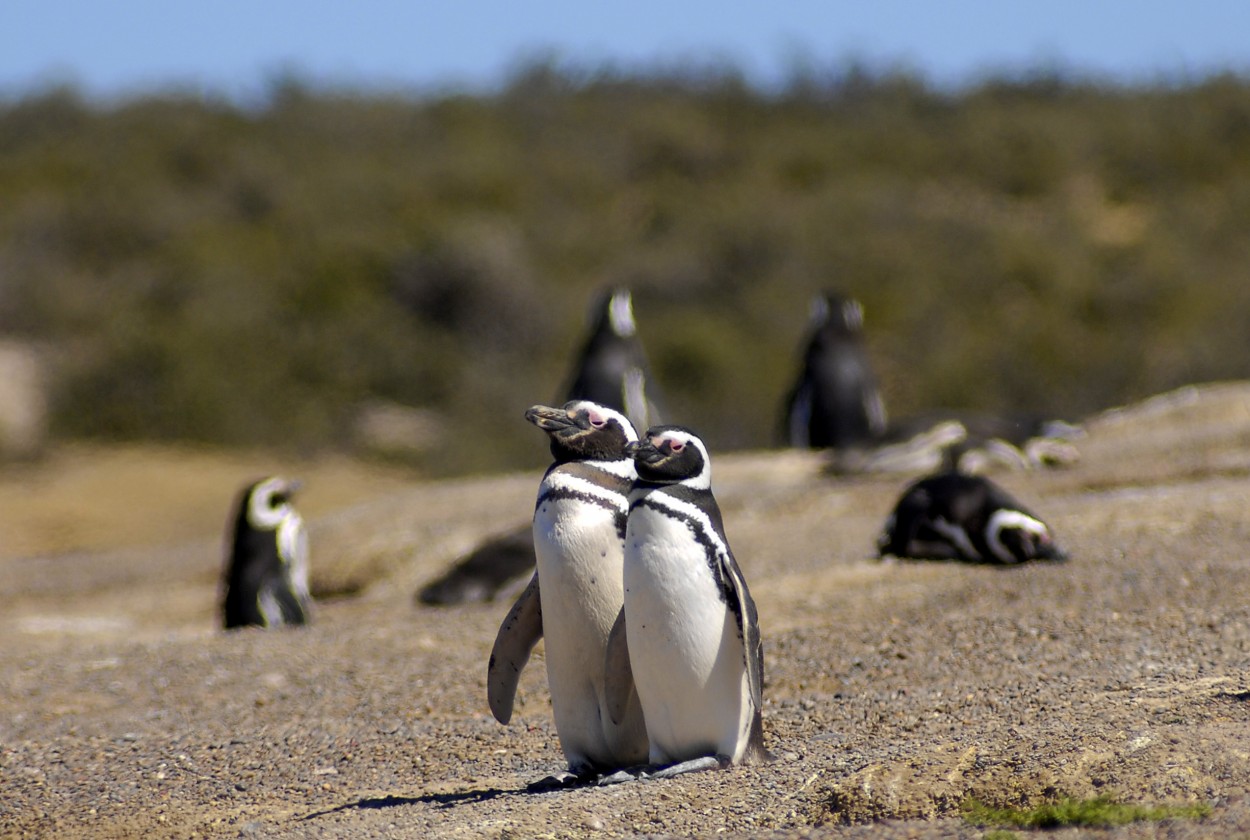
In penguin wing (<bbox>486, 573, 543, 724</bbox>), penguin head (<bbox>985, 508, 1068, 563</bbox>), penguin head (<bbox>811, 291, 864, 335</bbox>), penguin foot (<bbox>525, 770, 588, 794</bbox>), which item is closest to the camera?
penguin foot (<bbox>525, 770, 588, 794</bbox>)

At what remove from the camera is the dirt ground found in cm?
410

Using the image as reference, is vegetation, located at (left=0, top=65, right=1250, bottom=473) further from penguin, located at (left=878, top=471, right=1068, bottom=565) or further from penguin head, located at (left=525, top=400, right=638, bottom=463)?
penguin head, located at (left=525, top=400, right=638, bottom=463)

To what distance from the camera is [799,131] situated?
3994 centimetres

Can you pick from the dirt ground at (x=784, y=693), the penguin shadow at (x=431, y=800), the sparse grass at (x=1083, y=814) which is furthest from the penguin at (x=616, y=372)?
the sparse grass at (x=1083, y=814)

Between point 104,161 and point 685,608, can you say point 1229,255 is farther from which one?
point 685,608

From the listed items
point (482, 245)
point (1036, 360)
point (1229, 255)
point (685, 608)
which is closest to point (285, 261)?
point (482, 245)

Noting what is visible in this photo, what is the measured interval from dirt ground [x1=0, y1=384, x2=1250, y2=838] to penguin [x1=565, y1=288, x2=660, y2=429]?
5.51ft

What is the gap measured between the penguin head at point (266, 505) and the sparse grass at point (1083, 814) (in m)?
6.76

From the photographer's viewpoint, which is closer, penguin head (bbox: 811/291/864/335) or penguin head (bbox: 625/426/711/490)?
penguin head (bbox: 625/426/711/490)

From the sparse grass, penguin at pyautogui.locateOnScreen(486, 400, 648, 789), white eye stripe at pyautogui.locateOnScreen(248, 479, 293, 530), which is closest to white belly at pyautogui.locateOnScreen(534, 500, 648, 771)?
penguin at pyautogui.locateOnScreen(486, 400, 648, 789)

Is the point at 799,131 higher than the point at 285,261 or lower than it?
higher

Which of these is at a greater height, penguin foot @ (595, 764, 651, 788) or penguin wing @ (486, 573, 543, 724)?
penguin wing @ (486, 573, 543, 724)

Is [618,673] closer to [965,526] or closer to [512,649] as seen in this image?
[512,649]

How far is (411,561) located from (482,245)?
18.0 m
